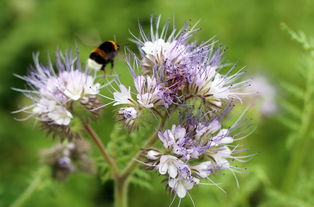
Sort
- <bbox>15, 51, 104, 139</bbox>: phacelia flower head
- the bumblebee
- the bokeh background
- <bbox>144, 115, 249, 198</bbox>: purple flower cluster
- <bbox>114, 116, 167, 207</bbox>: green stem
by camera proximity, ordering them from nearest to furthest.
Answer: <bbox>144, 115, 249, 198</bbox>: purple flower cluster, <bbox>114, 116, 167, 207</bbox>: green stem, <bbox>15, 51, 104, 139</bbox>: phacelia flower head, the bumblebee, the bokeh background

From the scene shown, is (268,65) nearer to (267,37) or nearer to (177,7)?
(267,37)

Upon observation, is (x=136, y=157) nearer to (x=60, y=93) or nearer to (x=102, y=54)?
(x=60, y=93)

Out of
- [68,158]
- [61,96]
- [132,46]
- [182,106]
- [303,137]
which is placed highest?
[61,96]

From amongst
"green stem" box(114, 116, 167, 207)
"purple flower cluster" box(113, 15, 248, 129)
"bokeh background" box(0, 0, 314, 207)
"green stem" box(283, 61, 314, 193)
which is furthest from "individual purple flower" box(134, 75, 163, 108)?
"bokeh background" box(0, 0, 314, 207)

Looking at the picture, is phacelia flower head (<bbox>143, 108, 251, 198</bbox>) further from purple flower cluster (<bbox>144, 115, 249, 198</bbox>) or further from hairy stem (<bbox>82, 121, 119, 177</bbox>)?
hairy stem (<bbox>82, 121, 119, 177</bbox>)

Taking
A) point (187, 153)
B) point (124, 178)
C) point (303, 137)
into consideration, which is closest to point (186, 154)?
point (187, 153)
